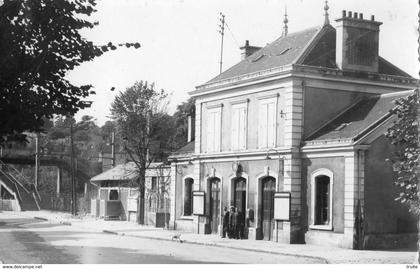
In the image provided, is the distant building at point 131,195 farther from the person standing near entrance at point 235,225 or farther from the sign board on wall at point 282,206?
the sign board on wall at point 282,206

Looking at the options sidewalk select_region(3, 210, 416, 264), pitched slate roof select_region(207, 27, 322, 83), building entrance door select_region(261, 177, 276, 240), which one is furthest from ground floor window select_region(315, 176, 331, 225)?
pitched slate roof select_region(207, 27, 322, 83)

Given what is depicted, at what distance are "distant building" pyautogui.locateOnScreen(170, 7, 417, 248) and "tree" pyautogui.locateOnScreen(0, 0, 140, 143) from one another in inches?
521

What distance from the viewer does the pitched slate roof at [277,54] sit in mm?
29250

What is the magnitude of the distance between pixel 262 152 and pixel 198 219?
6.39 meters

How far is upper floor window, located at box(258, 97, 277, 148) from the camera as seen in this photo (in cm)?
2770

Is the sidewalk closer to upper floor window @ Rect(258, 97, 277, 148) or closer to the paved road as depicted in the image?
the paved road

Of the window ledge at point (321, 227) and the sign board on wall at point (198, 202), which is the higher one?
the sign board on wall at point (198, 202)

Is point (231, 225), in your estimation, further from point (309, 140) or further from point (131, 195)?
point (131, 195)

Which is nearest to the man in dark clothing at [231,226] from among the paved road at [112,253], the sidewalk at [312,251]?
the sidewalk at [312,251]

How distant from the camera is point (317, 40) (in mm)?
29172

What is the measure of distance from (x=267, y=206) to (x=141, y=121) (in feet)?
42.9

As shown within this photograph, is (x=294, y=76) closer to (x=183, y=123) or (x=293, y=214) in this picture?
(x=293, y=214)

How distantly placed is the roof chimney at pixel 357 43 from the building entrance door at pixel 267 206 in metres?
5.67

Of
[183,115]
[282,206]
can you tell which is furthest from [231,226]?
[183,115]
